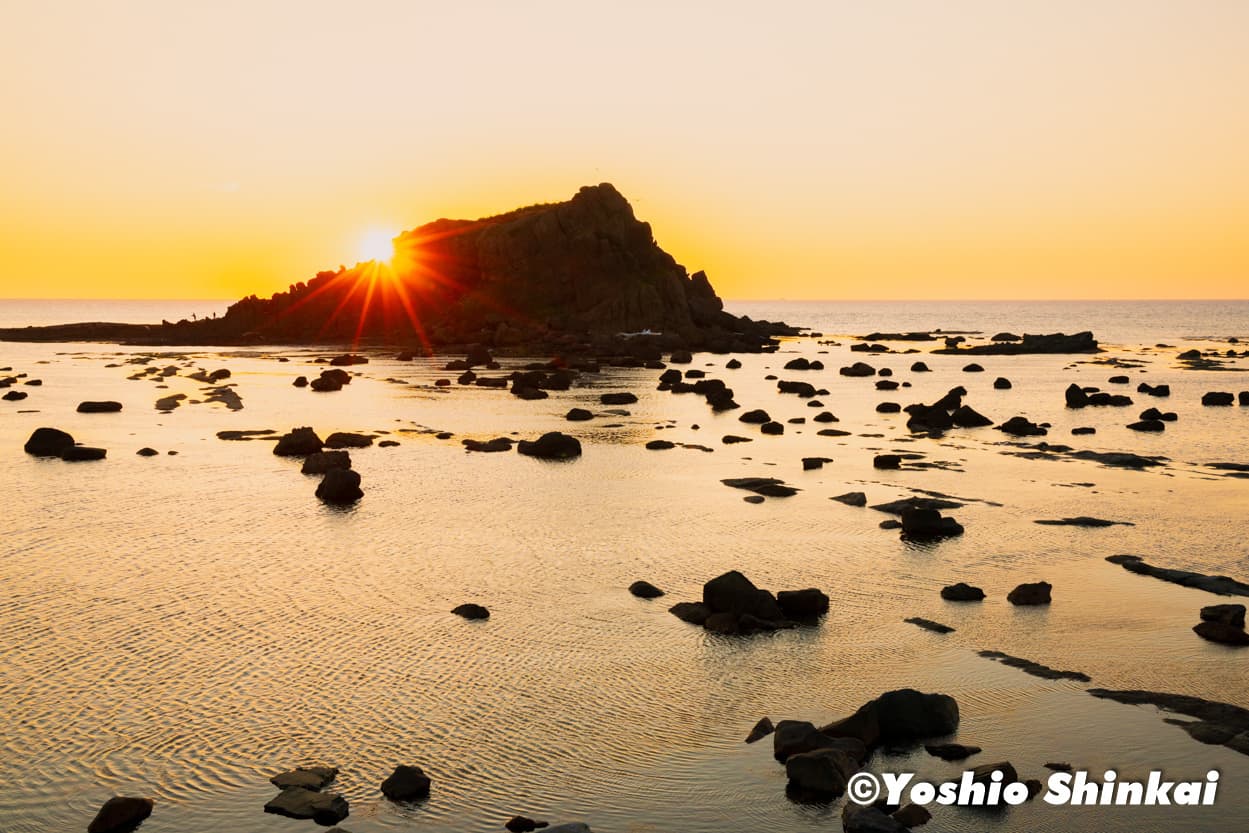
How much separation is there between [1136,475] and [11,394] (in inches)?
2957

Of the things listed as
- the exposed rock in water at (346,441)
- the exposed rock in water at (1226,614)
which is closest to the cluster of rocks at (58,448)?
the exposed rock in water at (346,441)

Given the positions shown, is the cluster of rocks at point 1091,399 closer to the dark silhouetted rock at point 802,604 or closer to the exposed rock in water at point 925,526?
the exposed rock in water at point 925,526

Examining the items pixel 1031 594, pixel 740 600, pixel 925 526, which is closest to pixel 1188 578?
pixel 1031 594

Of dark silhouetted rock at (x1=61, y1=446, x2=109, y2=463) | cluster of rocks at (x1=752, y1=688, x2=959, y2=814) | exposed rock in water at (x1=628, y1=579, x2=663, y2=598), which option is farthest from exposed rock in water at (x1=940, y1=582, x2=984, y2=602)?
dark silhouetted rock at (x1=61, y1=446, x2=109, y2=463)

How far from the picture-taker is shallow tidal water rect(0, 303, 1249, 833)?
16891mm

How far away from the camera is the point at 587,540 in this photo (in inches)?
1359

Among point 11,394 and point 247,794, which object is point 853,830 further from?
point 11,394

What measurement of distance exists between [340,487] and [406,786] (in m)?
25.5

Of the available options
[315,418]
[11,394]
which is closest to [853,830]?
[315,418]

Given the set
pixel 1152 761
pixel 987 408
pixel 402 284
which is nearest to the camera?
pixel 1152 761

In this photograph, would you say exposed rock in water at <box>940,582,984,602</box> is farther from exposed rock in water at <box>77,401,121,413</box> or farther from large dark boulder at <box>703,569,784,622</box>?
exposed rock in water at <box>77,401,121,413</box>

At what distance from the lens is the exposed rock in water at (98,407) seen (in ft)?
231

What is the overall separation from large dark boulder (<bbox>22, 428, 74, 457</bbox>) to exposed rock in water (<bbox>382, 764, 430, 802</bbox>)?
42.6 metres

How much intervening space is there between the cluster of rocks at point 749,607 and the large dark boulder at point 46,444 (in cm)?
3923
